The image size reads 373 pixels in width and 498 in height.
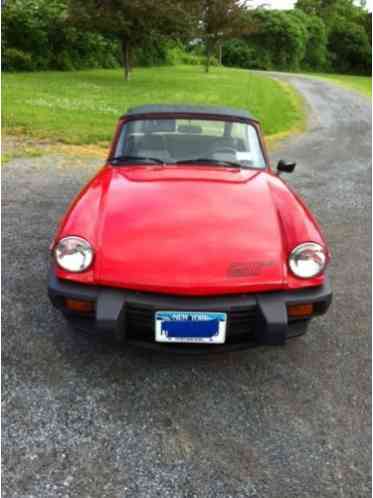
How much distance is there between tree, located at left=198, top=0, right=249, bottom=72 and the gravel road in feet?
78.6

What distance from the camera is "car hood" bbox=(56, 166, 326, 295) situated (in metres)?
2.27

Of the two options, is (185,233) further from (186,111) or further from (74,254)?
(186,111)

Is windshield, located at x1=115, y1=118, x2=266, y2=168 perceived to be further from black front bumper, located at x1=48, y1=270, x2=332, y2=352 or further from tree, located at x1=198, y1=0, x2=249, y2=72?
tree, located at x1=198, y1=0, x2=249, y2=72

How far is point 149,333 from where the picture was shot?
233 cm

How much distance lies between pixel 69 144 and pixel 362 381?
7.19 meters

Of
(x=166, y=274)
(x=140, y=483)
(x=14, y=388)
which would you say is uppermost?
(x=166, y=274)

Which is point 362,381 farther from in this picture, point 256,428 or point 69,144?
point 69,144

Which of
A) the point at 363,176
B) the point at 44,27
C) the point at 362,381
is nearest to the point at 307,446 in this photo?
the point at 362,381

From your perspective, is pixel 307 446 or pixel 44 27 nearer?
pixel 307 446

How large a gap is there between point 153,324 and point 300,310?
79 centimetres

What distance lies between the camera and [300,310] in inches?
94.3

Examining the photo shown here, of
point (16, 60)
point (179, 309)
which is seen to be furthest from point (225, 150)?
point (16, 60)

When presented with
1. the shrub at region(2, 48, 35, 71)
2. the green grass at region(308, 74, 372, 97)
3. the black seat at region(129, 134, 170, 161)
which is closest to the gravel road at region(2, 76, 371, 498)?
the black seat at region(129, 134, 170, 161)

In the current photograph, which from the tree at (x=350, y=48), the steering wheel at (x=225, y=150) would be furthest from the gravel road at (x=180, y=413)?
the tree at (x=350, y=48)
